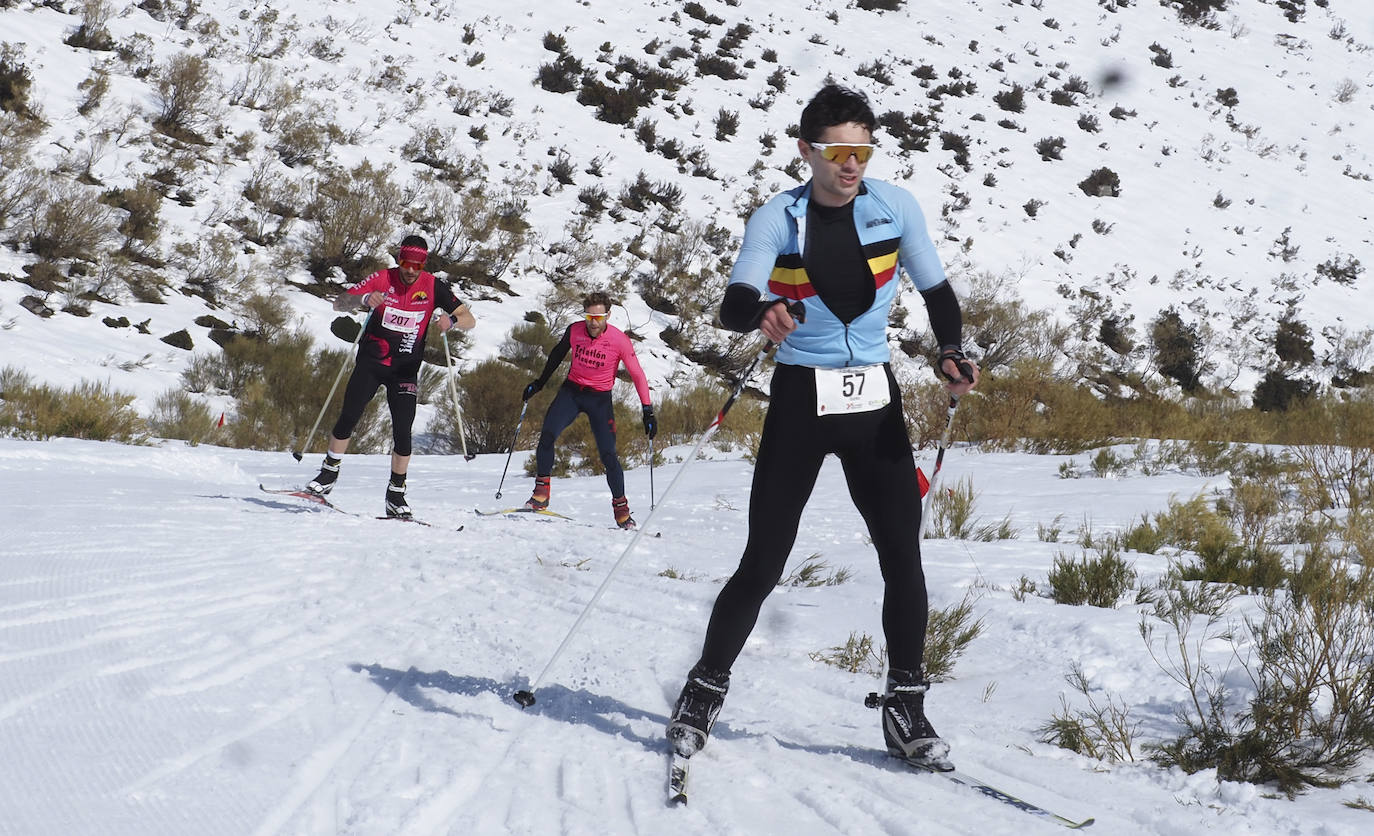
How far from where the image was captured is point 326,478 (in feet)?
24.4

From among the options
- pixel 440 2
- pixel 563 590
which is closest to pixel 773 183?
pixel 440 2

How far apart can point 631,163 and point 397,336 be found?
1772cm

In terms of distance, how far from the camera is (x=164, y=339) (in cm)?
1345

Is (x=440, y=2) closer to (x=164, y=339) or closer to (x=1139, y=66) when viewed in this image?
(x=164, y=339)

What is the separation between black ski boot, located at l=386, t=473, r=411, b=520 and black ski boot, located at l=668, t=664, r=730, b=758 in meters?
4.93

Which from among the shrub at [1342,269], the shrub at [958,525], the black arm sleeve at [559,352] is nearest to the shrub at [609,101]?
the black arm sleeve at [559,352]

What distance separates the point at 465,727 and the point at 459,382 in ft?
37.8

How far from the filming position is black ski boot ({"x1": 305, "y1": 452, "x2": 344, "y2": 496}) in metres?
7.38

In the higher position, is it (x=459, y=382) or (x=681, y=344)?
(x=681, y=344)

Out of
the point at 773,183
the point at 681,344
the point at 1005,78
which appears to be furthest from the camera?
the point at 1005,78

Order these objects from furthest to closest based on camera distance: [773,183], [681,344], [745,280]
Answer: [773,183], [681,344], [745,280]

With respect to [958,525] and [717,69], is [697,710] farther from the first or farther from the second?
[717,69]

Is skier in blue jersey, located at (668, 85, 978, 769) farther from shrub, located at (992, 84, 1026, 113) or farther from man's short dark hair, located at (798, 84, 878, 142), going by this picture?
shrub, located at (992, 84, 1026, 113)

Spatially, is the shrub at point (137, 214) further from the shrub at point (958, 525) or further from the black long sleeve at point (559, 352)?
the shrub at point (958, 525)
